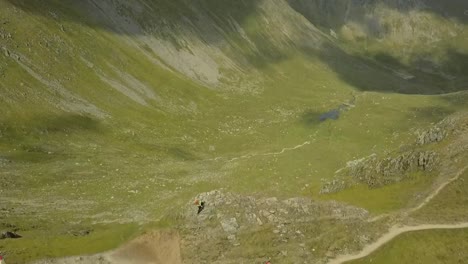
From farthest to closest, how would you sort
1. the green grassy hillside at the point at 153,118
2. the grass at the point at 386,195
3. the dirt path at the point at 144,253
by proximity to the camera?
the green grassy hillside at the point at 153,118 < the grass at the point at 386,195 < the dirt path at the point at 144,253

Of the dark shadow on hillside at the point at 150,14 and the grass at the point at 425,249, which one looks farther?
the dark shadow on hillside at the point at 150,14

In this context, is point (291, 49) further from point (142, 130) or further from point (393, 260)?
point (393, 260)

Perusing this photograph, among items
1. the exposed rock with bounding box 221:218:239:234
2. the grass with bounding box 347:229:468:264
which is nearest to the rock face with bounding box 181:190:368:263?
the exposed rock with bounding box 221:218:239:234

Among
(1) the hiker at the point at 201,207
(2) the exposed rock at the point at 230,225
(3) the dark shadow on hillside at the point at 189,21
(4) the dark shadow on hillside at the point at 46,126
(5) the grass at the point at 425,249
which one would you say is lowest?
(5) the grass at the point at 425,249

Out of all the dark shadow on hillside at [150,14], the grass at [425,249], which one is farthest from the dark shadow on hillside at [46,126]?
the grass at [425,249]

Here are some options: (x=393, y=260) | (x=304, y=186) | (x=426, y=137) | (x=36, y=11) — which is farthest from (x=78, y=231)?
(x=36, y=11)

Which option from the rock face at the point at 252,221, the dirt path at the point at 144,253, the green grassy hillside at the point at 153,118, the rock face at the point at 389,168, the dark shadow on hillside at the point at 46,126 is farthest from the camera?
the dark shadow on hillside at the point at 46,126

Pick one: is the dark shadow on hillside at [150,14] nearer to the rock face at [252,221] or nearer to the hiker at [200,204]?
the hiker at [200,204]
